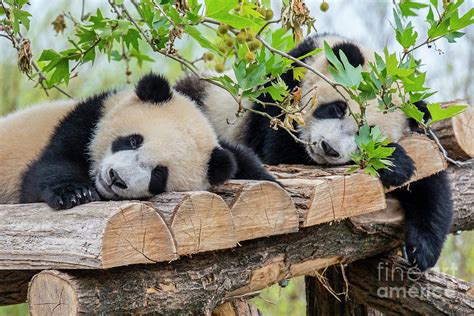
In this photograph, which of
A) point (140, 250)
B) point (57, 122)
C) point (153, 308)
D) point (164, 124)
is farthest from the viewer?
point (57, 122)

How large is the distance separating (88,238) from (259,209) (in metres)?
0.84

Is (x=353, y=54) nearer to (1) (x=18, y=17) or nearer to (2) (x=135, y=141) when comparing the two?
(2) (x=135, y=141)

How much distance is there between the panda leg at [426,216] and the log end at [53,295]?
2.34m

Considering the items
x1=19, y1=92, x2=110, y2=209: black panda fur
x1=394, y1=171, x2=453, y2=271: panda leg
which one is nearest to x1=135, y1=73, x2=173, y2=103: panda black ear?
x1=19, y1=92, x2=110, y2=209: black panda fur

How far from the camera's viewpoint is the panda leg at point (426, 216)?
425 cm

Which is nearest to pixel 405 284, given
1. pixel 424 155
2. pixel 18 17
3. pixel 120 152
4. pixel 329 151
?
pixel 424 155

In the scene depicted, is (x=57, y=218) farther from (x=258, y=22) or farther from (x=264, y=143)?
(x=264, y=143)

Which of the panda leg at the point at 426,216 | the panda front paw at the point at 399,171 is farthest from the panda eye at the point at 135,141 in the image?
the panda leg at the point at 426,216

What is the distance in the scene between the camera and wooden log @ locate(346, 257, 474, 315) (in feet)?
13.5

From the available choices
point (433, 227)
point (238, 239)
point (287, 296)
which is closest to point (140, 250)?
point (238, 239)

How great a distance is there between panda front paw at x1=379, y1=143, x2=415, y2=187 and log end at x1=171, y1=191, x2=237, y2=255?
1.11 metres

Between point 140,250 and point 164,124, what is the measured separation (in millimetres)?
940

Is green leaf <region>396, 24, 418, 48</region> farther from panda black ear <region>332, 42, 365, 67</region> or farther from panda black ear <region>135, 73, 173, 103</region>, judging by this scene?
panda black ear <region>332, 42, 365, 67</region>

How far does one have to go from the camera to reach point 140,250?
2.51 m
